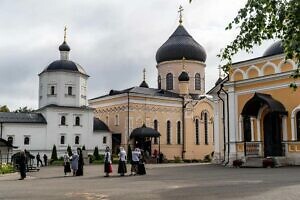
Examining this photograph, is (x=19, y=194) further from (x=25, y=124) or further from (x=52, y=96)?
(x=52, y=96)

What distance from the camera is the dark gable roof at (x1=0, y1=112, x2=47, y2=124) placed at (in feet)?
138

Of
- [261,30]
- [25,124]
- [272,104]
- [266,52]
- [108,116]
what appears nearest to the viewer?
[261,30]

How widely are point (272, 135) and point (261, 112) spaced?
1.72 metres

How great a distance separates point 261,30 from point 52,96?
1601 inches

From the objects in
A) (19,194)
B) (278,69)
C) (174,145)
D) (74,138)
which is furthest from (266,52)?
(19,194)

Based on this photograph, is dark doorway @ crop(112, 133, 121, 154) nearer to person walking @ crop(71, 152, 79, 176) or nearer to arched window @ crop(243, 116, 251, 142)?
arched window @ crop(243, 116, 251, 142)

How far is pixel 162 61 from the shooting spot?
54469 mm

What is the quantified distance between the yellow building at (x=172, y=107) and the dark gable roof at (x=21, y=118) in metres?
8.35

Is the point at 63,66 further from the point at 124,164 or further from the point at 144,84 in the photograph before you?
the point at 124,164

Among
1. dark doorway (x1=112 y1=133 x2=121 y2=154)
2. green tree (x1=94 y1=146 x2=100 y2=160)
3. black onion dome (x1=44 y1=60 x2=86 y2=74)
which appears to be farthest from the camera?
dark doorway (x1=112 y1=133 x2=121 y2=154)

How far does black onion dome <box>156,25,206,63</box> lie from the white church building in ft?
37.2

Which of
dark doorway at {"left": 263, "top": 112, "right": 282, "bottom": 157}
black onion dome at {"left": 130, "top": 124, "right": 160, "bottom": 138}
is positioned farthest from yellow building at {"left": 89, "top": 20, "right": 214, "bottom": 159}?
dark doorway at {"left": 263, "top": 112, "right": 282, "bottom": 157}

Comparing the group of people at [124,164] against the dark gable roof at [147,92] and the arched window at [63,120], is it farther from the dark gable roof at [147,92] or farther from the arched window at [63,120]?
the dark gable roof at [147,92]

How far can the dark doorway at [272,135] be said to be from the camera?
26266 mm
